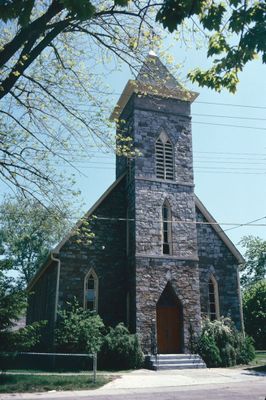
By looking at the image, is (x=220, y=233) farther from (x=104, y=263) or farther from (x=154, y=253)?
(x=104, y=263)

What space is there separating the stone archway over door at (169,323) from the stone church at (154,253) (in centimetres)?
4

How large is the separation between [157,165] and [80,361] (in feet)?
32.5

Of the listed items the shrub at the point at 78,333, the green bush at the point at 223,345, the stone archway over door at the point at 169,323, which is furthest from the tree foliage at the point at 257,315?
the shrub at the point at 78,333

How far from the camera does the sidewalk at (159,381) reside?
34.7 ft

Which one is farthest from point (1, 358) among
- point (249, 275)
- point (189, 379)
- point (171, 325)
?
point (249, 275)

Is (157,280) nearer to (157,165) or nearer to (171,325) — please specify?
(171,325)

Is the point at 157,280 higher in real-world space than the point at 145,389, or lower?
higher

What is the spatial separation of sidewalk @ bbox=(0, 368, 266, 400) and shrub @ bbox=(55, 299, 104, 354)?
2128mm

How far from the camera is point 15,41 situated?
6695 mm

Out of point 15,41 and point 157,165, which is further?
point 157,165

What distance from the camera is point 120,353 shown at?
16297 mm

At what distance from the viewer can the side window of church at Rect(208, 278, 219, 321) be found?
66.3ft

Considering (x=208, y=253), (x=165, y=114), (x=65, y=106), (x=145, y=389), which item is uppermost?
(x=165, y=114)

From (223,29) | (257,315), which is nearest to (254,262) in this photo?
(257,315)
